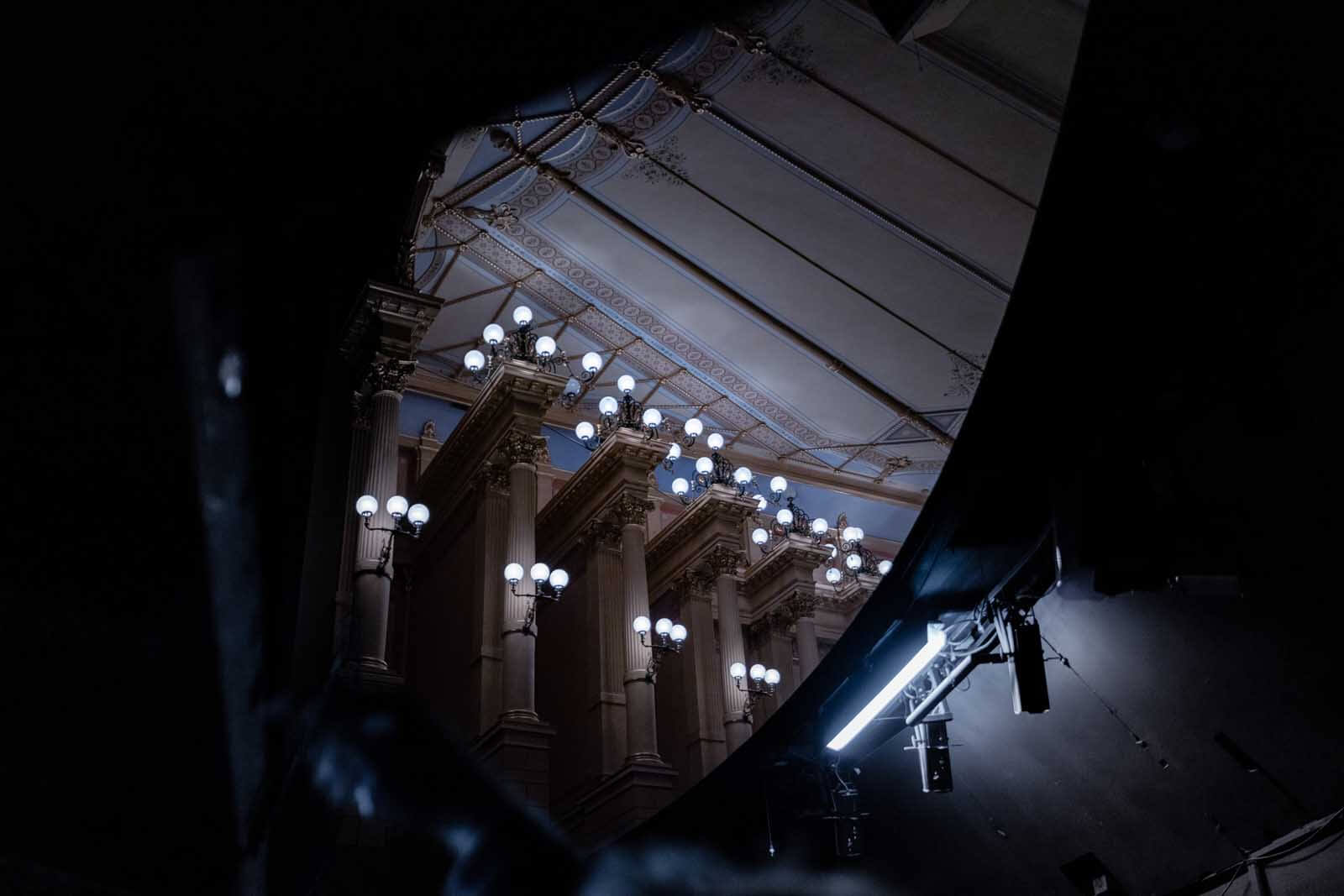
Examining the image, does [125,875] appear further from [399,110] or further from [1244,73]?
[1244,73]

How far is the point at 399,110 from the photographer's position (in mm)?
2725

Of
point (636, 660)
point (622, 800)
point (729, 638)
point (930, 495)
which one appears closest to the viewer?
point (930, 495)

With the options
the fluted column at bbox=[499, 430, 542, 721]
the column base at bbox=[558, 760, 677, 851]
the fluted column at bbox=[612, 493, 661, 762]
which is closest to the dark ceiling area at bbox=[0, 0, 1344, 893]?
the column base at bbox=[558, 760, 677, 851]

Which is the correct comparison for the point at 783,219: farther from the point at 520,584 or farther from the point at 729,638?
the point at 729,638

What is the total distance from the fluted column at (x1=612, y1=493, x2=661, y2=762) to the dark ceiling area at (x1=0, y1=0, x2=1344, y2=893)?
3684 mm

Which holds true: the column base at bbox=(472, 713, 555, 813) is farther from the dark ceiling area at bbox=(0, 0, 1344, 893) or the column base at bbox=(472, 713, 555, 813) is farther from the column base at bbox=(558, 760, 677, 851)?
the dark ceiling area at bbox=(0, 0, 1344, 893)

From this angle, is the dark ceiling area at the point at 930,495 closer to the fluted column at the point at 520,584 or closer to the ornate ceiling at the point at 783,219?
the fluted column at the point at 520,584

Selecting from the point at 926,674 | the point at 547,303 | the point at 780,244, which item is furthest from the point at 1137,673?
the point at 547,303

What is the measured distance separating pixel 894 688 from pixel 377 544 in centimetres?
556

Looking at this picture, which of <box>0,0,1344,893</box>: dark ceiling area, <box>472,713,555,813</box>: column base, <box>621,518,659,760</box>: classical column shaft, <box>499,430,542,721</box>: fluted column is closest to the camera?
<box>0,0,1344,893</box>: dark ceiling area

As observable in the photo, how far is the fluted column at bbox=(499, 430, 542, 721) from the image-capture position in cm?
1019

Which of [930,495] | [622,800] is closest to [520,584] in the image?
[622,800]

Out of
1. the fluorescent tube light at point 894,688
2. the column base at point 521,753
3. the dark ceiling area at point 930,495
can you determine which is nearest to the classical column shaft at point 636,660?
the column base at point 521,753

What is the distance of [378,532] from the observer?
9.84 metres
